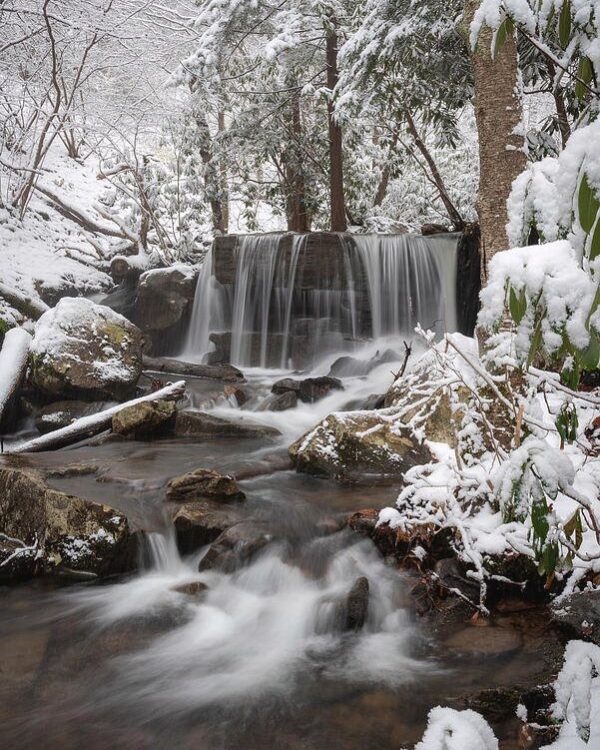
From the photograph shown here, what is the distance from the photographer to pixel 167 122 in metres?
14.3

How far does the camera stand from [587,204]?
1.14 metres

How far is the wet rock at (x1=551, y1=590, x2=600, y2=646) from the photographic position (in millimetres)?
2791

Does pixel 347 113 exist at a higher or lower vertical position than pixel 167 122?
lower

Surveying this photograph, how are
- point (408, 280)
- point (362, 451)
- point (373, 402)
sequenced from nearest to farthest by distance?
point (362, 451) → point (373, 402) → point (408, 280)

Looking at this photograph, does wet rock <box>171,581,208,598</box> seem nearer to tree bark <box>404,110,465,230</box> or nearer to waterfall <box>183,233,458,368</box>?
waterfall <box>183,233,458,368</box>

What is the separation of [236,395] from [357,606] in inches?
216

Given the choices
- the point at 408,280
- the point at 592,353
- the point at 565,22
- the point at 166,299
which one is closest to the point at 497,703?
the point at 592,353

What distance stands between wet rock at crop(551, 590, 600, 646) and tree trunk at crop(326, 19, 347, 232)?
10.1 meters

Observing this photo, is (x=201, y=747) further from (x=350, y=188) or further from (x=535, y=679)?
(x=350, y=188)

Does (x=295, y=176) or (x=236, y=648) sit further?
(x=295, y=176)

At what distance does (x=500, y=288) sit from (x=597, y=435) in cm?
258

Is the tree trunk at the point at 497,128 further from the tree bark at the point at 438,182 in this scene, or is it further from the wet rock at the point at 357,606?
the tree bark at the point at 438,182

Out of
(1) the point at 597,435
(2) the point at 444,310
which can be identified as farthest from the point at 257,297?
(1) the point at 597,435

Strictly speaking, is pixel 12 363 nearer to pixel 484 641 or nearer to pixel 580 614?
pixel 484 641
